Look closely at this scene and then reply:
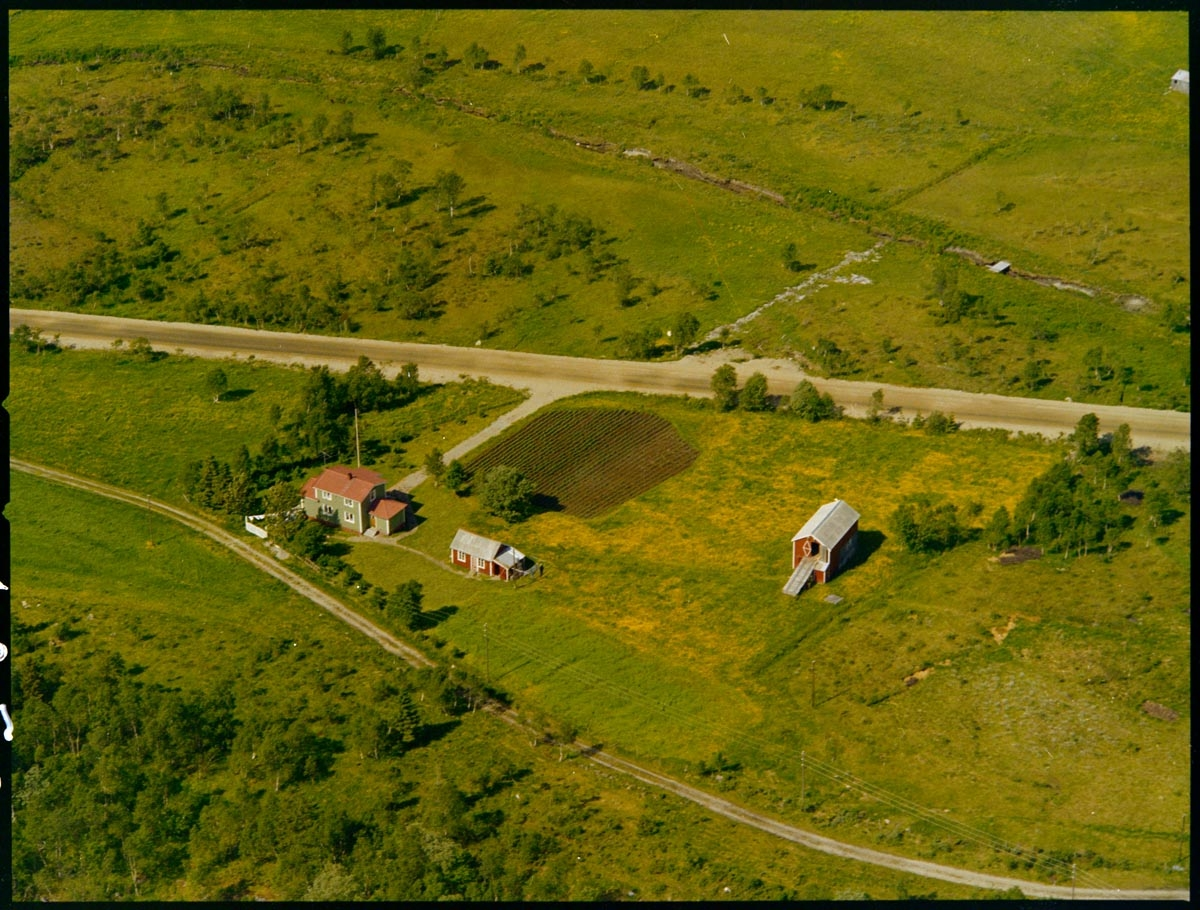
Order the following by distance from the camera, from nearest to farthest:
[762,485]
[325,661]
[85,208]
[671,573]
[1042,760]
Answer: [1042,760] < [325,661] < [671,573] < [762,485] < [85,208]

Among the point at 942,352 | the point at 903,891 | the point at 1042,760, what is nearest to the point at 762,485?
the point at 942,352

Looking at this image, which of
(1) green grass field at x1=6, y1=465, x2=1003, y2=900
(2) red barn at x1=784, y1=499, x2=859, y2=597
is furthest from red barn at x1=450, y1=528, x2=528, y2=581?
(2) red barn at x1=784, y1=499, x2=859, y2=597

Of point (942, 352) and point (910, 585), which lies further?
point (942, 352)

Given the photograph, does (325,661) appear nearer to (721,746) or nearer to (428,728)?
(428,728)

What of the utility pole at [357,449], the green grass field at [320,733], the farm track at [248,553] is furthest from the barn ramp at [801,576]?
the utility pole at [357,449]

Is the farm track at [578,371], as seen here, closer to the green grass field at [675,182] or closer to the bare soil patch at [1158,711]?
the green grass field at [675,182]
